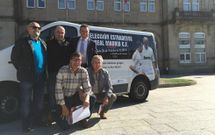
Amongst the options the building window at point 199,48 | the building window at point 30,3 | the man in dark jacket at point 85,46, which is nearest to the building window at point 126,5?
the building window at point 199,48

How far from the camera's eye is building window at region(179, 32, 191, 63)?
40219mm

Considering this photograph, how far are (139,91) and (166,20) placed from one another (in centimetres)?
2940

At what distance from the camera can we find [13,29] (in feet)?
111

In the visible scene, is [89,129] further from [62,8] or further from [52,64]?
[62,8]

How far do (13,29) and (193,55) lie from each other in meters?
20.7

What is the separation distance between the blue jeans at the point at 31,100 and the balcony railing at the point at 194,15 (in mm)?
33354

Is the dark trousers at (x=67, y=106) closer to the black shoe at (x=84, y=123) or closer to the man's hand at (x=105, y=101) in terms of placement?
the black shoe at (x=84, y=123)

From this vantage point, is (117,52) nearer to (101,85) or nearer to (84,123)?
(101,85)

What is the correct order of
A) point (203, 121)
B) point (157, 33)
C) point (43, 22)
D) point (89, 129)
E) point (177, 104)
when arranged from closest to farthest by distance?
point (89, 129), point (203, 121), point (177, 104), point (43, 22), point (157, 33)

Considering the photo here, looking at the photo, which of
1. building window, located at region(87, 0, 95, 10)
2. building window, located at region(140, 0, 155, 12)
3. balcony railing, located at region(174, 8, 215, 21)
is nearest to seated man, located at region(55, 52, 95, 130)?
building window, located at region(87, 0, 95, 10)

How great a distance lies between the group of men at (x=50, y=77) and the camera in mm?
7254

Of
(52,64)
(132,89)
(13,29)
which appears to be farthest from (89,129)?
(13,29)

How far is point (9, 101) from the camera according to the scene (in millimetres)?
8352

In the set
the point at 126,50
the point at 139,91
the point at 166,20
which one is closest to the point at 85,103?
the point at 126,50
